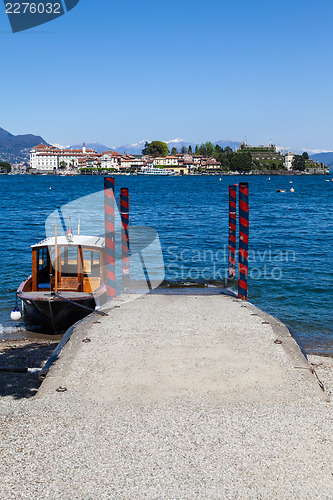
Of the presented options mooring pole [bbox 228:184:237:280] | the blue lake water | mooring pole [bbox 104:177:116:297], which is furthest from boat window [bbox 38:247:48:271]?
mooring pole [bbox 228:184:237:280]

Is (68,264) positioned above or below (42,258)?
below

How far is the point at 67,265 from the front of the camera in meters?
17.2

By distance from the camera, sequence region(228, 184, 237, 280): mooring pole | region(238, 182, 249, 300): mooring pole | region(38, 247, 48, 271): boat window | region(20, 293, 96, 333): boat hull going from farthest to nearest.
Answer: region(228, 184, 237, 280): mooring pole, region(238, 182, 249, 300): mooring pole, region(38, 247, 48, 271): boat window, region(20, 293, 96, 333): boat hull

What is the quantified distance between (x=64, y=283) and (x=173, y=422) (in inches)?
407

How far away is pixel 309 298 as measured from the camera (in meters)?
21.3

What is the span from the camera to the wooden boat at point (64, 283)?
53.1ft

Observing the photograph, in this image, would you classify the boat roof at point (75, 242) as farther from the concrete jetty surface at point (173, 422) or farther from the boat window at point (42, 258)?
the concrete jetty surface at point (173, 422)

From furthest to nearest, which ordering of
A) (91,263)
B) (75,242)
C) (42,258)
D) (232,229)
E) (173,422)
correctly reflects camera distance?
(232,229), (91,263), (42,258), (75,242), (173,422)

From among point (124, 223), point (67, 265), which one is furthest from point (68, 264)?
point (124, 223)

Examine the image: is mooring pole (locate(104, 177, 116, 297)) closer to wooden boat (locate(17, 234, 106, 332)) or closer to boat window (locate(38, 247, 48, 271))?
wooden boat (locate(17, 234, 106, 332))

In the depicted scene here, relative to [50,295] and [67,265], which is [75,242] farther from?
[50,295]

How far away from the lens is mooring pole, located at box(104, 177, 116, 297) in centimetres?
1716

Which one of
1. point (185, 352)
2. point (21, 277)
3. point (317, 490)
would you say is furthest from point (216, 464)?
point (21, 277)

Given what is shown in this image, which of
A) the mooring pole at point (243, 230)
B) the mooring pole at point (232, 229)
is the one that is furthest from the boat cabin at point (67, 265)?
the mooring pole at point (232, 229)
